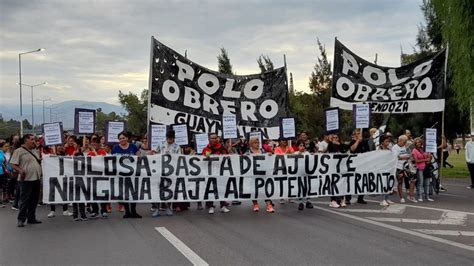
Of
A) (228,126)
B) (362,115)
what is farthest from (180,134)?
(362,115)

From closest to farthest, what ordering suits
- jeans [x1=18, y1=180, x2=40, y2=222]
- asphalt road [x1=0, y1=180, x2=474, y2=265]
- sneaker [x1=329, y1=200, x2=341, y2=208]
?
1. asphalt road [x1=0, y1=180, x2=474, y2=265]
2. jeans [x1=18, y1=180, x2=40, y2=222]
3. sneaker [x1=329, y1=200, x2=341, y2=208]

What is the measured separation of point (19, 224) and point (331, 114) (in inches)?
289

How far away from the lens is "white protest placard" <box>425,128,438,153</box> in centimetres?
1382

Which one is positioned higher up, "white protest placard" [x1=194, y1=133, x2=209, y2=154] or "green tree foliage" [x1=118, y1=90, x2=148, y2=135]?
"green tree foliage" [x1=118, y1=90, x2=148, y2=135]

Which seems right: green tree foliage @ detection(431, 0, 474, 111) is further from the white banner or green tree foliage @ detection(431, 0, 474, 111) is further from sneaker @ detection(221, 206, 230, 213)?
sneaker @ detection(221, 206, 230, 213)

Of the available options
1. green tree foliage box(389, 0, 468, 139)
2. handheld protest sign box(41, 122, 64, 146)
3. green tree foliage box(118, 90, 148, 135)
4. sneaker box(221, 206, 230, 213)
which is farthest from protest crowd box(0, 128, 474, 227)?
green tree foliage box(118, 90, 148, 135)

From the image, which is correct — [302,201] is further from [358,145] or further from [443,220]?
[443,220]

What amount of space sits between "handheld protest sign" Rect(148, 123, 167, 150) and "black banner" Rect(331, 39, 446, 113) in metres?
6.41

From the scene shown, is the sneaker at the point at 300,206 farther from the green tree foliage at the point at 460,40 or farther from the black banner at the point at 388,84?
the green tree foliage at the point at 460,40

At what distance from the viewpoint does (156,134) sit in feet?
40.5

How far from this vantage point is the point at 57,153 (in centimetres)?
1191

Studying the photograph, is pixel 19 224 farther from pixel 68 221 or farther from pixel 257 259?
pixel 257 259

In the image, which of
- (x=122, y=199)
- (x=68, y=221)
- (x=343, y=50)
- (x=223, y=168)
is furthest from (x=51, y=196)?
(x=343, y=50)

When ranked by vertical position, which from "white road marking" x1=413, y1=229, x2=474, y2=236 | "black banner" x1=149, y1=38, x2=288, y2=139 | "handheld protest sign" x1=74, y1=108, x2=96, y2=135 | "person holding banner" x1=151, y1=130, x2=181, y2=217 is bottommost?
"white road marking" x1=413, y1=229, x2=474, y2=236
